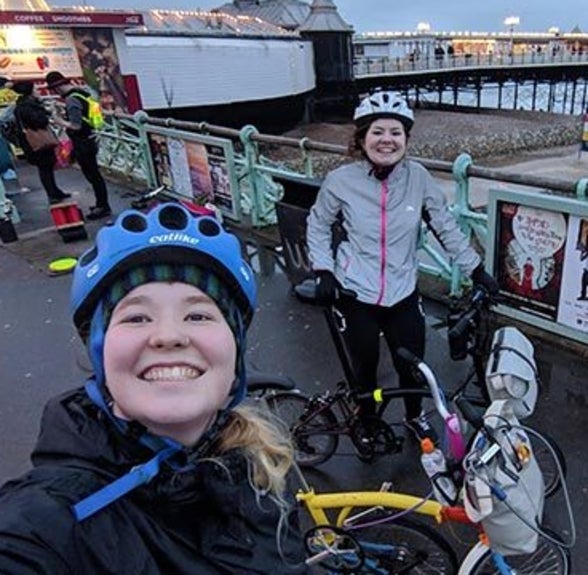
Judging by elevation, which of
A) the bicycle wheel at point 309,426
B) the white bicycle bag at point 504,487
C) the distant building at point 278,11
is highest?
the distant building at point 278,11

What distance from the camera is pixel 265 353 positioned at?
4.40 m

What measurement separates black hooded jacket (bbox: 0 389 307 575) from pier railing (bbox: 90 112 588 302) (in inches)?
136

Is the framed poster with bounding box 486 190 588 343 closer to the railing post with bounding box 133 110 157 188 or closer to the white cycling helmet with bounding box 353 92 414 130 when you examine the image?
the white cycling helmet with bounding box 353 92 414 130

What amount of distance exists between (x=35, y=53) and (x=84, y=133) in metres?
13.3

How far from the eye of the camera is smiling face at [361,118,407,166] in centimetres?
256

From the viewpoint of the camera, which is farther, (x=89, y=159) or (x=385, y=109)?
(x=89, y=159)

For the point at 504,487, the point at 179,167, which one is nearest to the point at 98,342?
the point at 504,487

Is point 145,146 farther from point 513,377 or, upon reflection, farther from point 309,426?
point 513,377

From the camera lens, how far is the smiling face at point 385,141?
2.56m

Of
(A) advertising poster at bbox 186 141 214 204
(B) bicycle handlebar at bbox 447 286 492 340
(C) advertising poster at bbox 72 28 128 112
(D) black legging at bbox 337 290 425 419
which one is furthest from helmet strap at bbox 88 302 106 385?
(C) advertising poster at bbox 72 28 128 112

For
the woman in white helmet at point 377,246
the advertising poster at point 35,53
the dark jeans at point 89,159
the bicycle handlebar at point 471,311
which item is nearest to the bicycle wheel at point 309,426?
the woman in white helmet at point 377,246

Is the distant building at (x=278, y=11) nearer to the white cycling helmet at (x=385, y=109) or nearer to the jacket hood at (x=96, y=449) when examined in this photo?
the white cycling helmet at (x=385, y=109)

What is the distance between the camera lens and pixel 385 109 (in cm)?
254

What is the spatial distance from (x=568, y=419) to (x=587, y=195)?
1533mm
